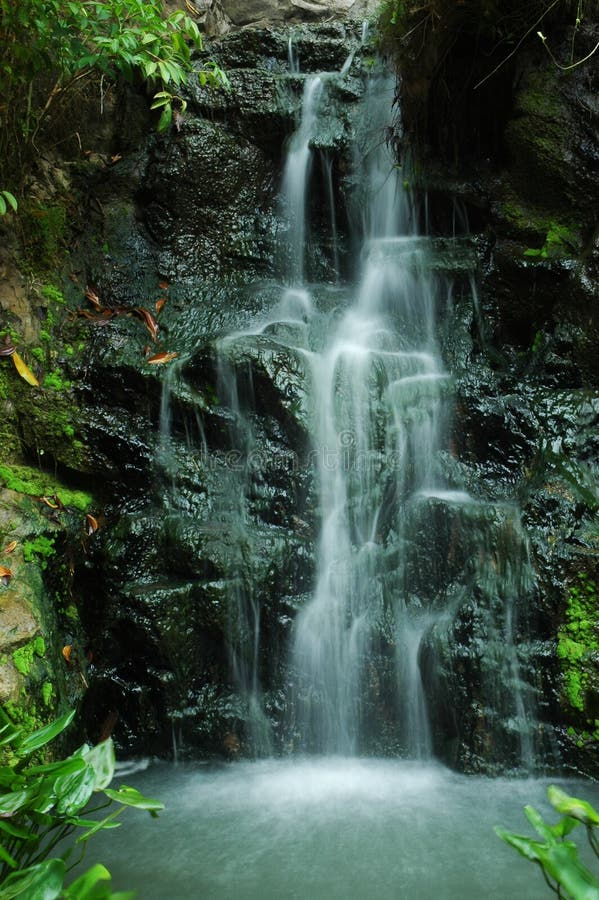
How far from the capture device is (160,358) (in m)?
5.03

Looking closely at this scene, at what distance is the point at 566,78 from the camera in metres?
5.16

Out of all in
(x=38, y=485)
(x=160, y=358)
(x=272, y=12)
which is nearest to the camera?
(x=38, y=485)

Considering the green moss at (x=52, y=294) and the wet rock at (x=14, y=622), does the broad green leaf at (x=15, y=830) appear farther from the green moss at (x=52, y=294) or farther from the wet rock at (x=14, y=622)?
the green moss at (x=52, y=294)

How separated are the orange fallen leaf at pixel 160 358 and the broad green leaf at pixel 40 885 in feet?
12.2

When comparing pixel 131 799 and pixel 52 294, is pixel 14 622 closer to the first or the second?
pixel 131 799

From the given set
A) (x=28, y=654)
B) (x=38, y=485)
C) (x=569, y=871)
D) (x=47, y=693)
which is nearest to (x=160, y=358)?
(x=38, y=485)

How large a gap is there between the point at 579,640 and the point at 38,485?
11.5 ft

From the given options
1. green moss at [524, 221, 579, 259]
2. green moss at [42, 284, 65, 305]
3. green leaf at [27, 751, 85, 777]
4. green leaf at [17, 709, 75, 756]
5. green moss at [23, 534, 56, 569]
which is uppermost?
green moss at [524, 221, 579, 259]

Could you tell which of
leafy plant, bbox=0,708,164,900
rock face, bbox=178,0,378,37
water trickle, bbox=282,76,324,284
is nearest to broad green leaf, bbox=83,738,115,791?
leafy plant, bbox=0,708,164,900

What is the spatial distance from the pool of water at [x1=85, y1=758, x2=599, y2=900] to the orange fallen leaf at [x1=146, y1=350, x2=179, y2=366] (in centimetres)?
274

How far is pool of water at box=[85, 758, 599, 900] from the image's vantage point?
2.70 m

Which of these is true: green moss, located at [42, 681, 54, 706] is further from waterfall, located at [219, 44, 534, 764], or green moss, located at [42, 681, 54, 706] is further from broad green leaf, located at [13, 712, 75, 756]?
broad green leaf, located at [13, 712, 75, 756]

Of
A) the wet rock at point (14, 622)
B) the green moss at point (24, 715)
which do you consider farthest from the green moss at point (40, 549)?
the green moss at point (24, 715)

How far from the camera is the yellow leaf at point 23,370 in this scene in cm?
464
